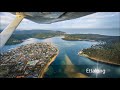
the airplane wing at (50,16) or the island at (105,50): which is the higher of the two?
the airplane wing at (50,16)

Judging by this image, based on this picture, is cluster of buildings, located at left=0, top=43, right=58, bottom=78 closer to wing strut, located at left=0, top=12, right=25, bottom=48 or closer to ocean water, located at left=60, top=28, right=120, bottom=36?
wing strut, located at left=0, top=12, right=25, bottom=48

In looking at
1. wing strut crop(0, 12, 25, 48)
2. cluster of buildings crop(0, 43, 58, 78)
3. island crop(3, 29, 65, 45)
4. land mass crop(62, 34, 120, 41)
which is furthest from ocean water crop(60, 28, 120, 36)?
wing strut crop(0, 12, 25, 48)

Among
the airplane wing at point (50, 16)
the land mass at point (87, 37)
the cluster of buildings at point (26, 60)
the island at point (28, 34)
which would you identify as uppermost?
the airplane wing at point (50, 16)

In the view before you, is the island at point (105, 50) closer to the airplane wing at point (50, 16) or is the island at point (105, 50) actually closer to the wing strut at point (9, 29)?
the airplane wing at point (50, 16)

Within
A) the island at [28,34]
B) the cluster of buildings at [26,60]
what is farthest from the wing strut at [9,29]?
the cluster of buildings at [26,60]

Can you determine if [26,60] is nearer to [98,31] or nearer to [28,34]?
[28,34]
